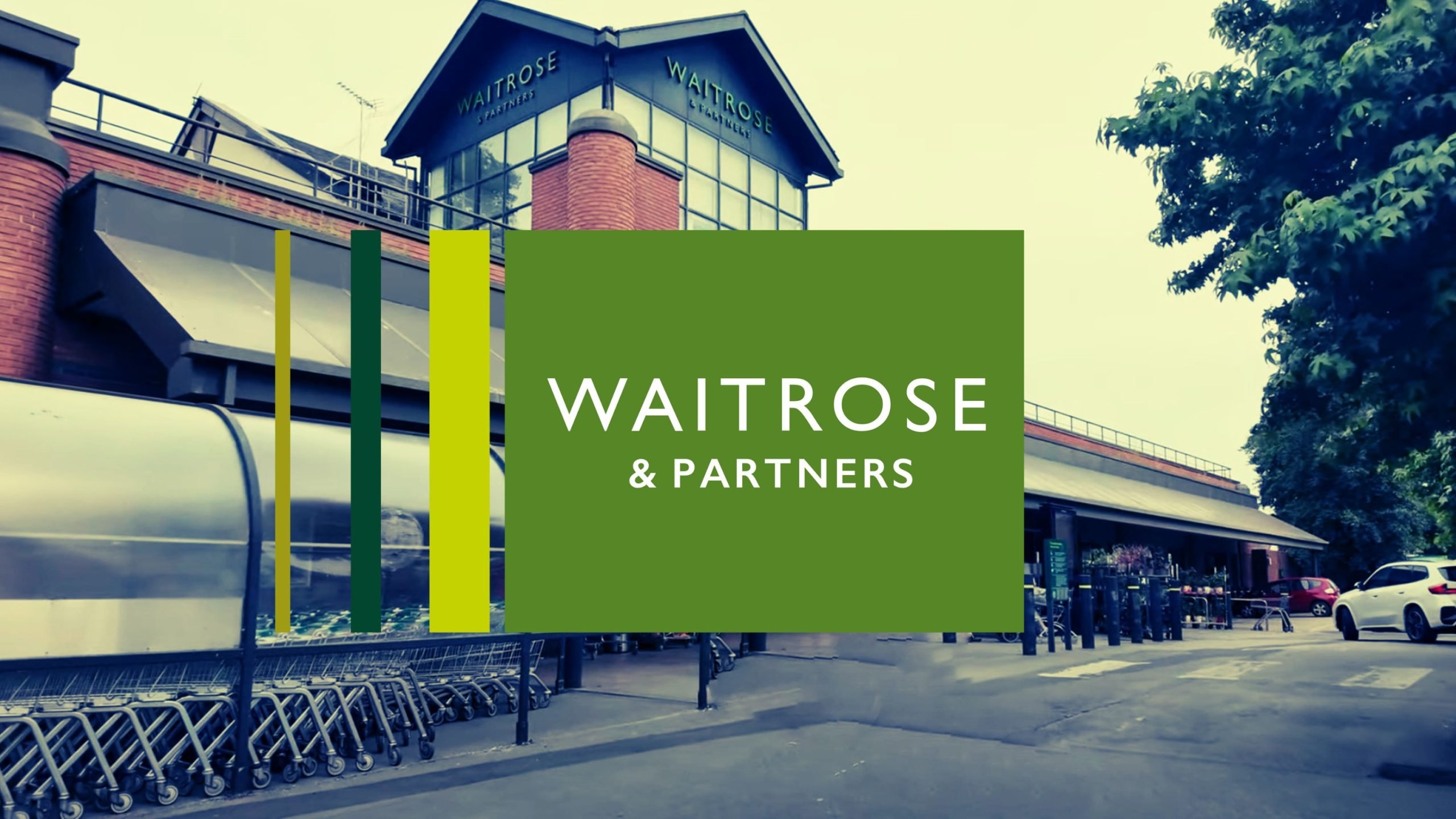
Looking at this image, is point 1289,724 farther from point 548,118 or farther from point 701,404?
point 548,118

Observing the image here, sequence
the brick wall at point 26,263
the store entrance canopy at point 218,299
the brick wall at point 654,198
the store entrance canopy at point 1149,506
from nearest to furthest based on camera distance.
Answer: the store entrance canopy at point 218,299, the brick wall at point 26,263, the brick wall at point 654,198, the store entrance canopy at point 1149,506

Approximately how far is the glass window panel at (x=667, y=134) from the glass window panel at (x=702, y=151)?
277 mm

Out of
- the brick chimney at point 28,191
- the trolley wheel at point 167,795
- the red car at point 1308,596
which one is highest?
the brick chimney at point 28,191

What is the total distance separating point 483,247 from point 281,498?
4121 millimetres

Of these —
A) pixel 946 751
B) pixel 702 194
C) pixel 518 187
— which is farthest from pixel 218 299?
pixel 702 194

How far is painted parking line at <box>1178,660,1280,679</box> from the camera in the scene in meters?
14.7

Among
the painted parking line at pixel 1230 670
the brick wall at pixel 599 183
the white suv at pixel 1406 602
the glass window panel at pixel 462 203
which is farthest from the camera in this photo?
the glass window panel at pixel 462 203

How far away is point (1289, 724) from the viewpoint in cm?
1029

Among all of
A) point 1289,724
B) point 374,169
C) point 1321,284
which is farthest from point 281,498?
point 374,169

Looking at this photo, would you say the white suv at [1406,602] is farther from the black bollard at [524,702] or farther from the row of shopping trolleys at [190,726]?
the row of shopping trolleys at [190,726]

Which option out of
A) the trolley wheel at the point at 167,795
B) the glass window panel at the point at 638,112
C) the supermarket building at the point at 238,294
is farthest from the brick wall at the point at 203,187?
the glass window panel at the point at 638,112

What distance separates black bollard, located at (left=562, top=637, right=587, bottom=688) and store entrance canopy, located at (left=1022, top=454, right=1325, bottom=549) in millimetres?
16000

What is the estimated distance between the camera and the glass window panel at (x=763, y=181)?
2417cm

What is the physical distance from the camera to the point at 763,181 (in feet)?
80.7
